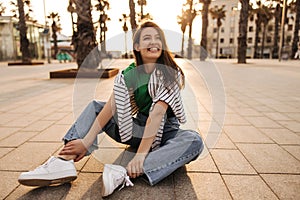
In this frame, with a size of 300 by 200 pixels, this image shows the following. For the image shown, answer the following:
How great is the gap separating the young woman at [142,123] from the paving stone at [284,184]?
579mm

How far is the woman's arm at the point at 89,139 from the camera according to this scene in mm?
1834

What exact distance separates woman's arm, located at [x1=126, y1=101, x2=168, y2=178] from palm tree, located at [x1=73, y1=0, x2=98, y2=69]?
8.08 meters

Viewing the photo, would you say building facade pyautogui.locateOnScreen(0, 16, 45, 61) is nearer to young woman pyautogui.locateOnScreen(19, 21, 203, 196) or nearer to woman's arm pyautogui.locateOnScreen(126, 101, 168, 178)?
young woman pyautogui.locateOnScreen(19, 21, 203, 196)

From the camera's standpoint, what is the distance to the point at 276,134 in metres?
2.90

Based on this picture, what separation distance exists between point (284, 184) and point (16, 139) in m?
2.69

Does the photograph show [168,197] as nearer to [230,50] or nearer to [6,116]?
[6,116]

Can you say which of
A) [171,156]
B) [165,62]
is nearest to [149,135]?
[171,156]

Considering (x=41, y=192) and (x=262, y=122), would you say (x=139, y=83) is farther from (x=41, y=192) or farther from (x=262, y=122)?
(x=262, y=122)

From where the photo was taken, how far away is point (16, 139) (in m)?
2.75

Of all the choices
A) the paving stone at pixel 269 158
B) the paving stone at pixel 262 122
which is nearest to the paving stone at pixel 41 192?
the paving stone at pixel 269 158

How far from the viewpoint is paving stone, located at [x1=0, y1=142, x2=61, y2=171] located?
2088 mm

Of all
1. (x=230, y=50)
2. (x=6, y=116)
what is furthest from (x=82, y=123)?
(x=230, y=50)

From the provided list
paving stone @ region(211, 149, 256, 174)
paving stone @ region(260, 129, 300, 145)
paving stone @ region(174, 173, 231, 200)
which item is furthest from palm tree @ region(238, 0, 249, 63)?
paving stone @ region(174, 173, 231, 200)

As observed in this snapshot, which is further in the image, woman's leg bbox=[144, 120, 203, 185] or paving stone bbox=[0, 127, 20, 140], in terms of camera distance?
paving stone bbox=[0, 127, 20, 140]
